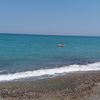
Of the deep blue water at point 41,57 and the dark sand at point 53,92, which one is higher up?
the dark sand at point 53,92

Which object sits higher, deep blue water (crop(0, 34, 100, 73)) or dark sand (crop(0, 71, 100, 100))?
dark sand (crop(0, 71, 100, 100))

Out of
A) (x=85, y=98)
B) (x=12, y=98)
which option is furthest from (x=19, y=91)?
(x=85, y=98)

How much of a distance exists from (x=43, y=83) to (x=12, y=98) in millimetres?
5362

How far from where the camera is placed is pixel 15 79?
21.2 meters

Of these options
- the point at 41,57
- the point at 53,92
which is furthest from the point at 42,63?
the point at 53,92

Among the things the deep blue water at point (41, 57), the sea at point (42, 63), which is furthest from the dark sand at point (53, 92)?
the deep blue water at point (41, 57)

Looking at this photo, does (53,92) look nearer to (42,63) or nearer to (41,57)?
(42,63)

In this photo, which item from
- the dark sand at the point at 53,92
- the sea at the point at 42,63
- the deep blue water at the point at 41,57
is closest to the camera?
the dark sand at the point at 53,92

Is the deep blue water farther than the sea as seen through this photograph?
Yes

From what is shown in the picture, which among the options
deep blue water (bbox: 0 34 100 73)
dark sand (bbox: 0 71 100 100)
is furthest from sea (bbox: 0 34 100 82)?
dark sand (bbox: 0 71 100 100)

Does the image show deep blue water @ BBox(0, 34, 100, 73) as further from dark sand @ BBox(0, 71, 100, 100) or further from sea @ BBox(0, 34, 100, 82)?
dark sand @ BBox(0, 71, 100, 100)

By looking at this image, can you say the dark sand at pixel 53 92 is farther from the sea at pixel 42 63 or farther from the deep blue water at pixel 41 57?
the deep blue water at pixel 41 57

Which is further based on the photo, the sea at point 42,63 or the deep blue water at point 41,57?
the deep blue water at point 41,57

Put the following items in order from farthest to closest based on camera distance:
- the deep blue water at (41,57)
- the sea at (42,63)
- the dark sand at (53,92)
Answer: the deep blue water at (41,57) → the sea at (42,63) → the dark sand at (53,92)
